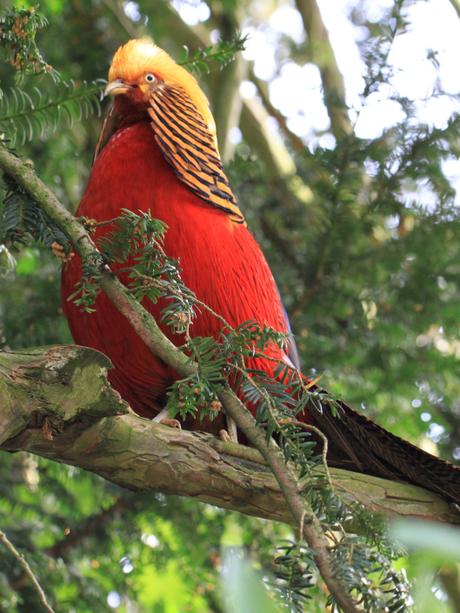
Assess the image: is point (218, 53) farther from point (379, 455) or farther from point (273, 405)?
point (379, 455)

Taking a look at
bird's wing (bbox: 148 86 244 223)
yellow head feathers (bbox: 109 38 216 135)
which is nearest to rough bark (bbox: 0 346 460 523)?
bird's wing (bbox: 148 86 244 223)

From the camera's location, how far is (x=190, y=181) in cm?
337

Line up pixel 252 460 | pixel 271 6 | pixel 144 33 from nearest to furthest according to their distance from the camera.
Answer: pixel 252 460 < pixel 144 33 < pixel 271 6

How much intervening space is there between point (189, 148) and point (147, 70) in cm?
45

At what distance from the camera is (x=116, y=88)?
3521 mm

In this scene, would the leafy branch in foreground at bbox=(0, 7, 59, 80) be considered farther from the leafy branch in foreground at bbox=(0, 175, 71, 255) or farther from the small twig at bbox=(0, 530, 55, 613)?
the small twig at bbox=(0, 530, 55, 613)

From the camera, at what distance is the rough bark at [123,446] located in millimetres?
2348

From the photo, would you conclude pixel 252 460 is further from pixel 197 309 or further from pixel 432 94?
pixel 432 94

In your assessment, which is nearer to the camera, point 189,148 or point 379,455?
point 379,455

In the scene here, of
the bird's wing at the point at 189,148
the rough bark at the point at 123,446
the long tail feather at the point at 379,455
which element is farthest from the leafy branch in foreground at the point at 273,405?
the bird's wing at the point at 189,148

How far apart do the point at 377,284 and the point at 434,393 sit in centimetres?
87

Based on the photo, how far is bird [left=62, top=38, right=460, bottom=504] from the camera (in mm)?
3219

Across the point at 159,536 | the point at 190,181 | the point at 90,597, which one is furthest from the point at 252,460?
the point at 159,536

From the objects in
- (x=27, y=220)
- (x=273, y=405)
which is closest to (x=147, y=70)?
(x=27, y=220)
